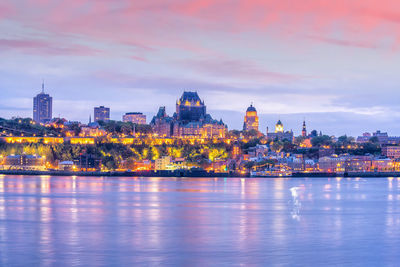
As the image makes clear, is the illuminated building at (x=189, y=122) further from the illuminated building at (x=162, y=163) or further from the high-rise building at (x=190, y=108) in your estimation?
the illuminated building at (x=162, y=163)

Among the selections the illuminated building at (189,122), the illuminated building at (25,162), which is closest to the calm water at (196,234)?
the illuminated building at (25,162)

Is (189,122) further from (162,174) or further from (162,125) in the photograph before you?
(162,174)

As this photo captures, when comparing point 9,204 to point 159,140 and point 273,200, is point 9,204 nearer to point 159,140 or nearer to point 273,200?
point 273,200

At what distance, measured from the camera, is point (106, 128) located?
7461 inches

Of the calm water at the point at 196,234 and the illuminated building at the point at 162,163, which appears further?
the illuminated building at the point at 162,163

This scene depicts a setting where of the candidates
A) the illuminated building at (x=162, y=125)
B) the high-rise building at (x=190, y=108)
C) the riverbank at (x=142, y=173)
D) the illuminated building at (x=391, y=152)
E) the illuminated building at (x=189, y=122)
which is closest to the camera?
the riverbank at (x=142, y=173)

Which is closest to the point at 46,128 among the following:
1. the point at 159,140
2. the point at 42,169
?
the point at 159,140

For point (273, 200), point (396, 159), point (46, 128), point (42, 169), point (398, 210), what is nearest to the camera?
point (398, 210)

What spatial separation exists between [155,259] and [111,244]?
3.54m

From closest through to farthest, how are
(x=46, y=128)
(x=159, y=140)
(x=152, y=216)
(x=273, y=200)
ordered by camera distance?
(x=152, y=216), (x=273, y=200), (x=159, y=140), (x=46, y=128)

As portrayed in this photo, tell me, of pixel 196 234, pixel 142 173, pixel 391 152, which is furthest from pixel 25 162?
pixel 196 234

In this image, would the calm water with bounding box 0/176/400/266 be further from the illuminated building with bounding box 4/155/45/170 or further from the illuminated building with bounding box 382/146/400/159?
the illuminated building with bounding box 382/146/400/159

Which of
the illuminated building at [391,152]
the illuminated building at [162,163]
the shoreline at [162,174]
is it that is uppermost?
the illuminated building at [391,152]

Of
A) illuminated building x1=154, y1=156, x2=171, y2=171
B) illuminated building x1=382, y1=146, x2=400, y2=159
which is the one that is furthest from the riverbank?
illuminated building x1=382, y1=146, x2=400, y2=159
